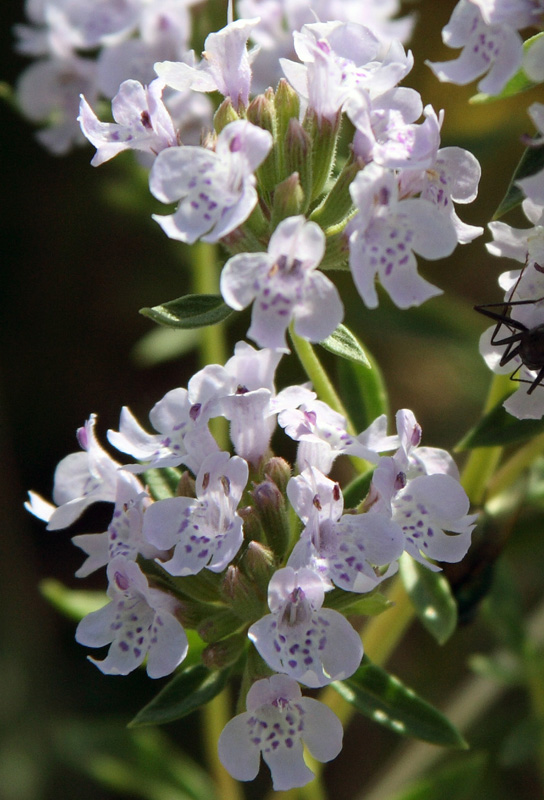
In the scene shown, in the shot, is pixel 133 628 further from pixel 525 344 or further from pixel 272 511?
pixel 525 344

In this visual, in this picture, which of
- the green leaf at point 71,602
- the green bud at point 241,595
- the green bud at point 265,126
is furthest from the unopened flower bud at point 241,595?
the green leaf at point 71,602

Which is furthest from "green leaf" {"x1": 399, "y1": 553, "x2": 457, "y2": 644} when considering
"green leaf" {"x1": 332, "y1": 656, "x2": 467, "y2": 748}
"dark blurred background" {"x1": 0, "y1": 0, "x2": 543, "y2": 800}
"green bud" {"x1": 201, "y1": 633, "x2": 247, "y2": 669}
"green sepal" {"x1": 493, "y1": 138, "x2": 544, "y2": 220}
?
"dark blurred background" {"x1": 0, "y1": 0, "x2": 543, "y2": 800}

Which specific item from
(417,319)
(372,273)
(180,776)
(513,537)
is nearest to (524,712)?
(513,537)

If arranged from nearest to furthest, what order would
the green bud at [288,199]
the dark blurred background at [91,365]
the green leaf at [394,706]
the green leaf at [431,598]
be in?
the green bud at [288,199] < the green leaf at [394,706] < the green leaf at [431,598] < the dark blurred background at [91,365]

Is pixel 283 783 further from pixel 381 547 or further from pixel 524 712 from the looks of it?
pixel 524 712

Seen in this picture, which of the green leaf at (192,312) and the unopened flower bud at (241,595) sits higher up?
the green leaf at (192,312)

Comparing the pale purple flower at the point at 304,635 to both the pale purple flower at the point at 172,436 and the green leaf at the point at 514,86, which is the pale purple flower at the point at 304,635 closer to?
the pale purple flower at the point at 172,436

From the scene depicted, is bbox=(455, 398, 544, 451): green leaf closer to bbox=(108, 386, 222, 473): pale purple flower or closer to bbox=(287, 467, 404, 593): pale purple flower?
bbox=(287, 467, 404, 593): pale purple flower
